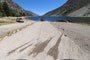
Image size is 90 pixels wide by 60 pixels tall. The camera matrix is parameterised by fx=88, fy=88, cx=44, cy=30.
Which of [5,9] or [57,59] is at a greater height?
[5,9]

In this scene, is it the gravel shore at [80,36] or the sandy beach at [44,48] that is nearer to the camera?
the sandy beach at [44,48]

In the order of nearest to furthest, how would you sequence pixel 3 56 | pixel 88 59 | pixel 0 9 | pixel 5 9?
pixel 88 59, pixel 3 56, pixel 0 9, pixel 5 9

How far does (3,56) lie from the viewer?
552 cm

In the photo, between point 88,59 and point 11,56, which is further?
point 11,56

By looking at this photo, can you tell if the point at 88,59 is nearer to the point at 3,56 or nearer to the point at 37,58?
the point at 37,58

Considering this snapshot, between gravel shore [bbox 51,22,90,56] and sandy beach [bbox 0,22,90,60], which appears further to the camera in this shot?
gravel shore [bbox 51,22,90,56]

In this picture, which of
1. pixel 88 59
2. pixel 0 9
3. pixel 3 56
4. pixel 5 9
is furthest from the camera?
pixel 5 9

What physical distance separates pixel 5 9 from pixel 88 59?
9924cm

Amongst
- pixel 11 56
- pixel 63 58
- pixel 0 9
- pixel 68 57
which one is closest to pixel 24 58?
pixel 11 56

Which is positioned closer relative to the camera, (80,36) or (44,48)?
(44,48)

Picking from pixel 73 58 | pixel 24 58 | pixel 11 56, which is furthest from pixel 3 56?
pixel 73 58

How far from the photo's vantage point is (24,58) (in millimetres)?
5320

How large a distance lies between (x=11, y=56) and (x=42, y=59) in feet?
6.57

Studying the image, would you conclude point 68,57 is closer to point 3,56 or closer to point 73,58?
point 73,58
